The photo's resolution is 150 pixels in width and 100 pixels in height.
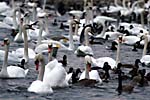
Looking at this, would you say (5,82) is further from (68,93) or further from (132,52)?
(132,52)

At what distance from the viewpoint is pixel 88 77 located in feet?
63.3

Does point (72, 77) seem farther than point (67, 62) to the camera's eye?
No

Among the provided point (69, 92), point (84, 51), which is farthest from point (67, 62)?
point (69, 92)

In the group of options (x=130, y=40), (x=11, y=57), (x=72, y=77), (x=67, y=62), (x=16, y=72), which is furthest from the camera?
(x=130, y=40)

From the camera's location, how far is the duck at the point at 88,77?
19.0 m

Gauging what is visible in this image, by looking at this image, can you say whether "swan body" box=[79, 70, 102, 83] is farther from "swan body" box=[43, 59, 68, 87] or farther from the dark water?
"swan body" box=[43, 59, 68, 87]

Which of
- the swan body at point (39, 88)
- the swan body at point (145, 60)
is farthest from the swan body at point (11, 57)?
the swan body at point (39, 88)

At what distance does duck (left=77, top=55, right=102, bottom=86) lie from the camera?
19.0m

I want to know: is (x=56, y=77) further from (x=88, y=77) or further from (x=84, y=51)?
(x=84, y=51)

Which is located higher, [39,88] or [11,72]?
[11,72]

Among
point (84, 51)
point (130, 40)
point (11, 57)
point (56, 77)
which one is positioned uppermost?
point (130, 40)

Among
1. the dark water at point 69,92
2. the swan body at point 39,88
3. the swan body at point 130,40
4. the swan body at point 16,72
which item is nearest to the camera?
the dark water at point 69,92

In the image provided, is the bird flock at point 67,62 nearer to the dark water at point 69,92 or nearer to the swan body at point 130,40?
the swan body at point 130,40

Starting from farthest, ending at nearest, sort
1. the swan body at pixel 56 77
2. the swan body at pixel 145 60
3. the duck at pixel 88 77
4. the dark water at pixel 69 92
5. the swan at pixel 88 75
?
the swan body at pixel 145 60
the swan at pixel 88 75
the duck at pixel 88 77
the swan body at pixel 56 77
the dark water at pixel 69 92
